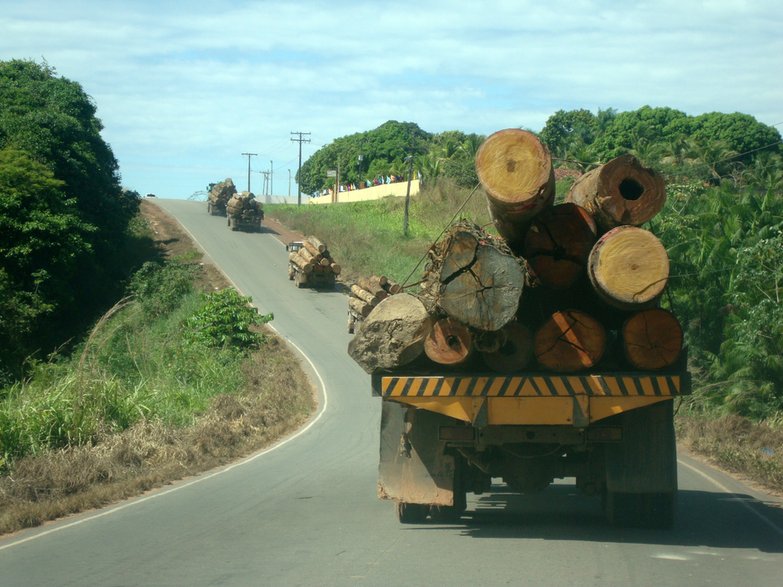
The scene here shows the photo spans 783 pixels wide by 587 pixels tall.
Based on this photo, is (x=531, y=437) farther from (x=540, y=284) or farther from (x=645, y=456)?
(x=540, y=284)

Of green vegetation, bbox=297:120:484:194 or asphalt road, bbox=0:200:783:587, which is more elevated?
green vegetation, bbox=297:120:484:194

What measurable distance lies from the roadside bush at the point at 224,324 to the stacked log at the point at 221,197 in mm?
39055

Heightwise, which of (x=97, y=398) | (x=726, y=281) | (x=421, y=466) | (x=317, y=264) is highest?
(x=317, y=264)

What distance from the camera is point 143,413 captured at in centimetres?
1602

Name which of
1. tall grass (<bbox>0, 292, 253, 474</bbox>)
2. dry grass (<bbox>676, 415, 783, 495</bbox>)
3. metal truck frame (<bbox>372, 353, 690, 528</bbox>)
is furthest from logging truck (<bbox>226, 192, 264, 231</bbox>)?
metal truck frame (<bbox>372, 353, 690, 528</bbox>)

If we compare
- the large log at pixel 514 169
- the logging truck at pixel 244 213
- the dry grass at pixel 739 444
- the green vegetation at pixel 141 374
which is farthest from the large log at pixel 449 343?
the logging truck at pixel 244 213

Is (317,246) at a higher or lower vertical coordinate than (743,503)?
higher

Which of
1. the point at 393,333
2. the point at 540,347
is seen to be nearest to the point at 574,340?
the point at 540,347

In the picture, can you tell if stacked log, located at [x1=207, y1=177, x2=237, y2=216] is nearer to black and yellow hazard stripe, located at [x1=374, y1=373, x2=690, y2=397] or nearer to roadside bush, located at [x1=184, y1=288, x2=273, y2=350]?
roadside bush, located at [x1=184, y1=288, x2=273, y2=350]

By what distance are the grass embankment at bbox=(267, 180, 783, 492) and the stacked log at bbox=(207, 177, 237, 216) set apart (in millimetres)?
3941

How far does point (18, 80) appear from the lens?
157ft

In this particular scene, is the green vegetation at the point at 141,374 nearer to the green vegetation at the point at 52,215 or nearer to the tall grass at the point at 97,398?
the tall grass at the point at 97,398

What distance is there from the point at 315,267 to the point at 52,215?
473 inches

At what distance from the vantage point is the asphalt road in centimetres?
708
